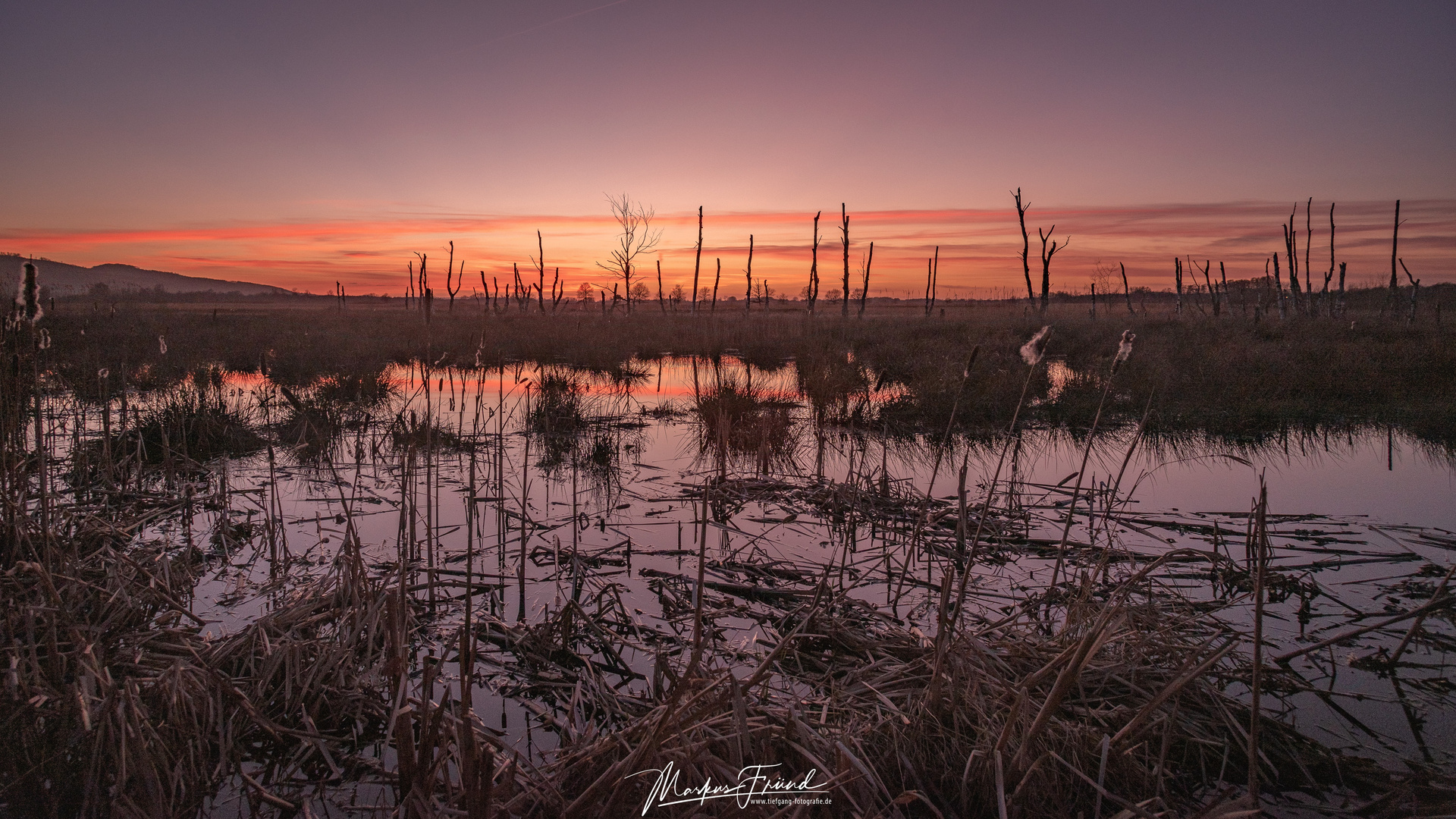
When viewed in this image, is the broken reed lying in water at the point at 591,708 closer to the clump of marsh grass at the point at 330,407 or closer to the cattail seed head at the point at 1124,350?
the cattail seed head at the point at 1124,350

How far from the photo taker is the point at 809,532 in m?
5.79

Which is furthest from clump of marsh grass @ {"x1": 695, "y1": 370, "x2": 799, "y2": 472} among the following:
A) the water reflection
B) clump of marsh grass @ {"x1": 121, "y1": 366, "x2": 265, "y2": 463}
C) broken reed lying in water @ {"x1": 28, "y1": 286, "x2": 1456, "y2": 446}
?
clump of marsh grass @ {"x1": 121, "y1": 366, "x2": 265, "y2": 463}

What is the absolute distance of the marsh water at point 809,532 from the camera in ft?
11.4

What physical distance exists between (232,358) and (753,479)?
55.5 feet

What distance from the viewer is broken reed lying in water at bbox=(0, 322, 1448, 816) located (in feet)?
7.02

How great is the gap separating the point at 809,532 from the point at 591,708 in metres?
2.96

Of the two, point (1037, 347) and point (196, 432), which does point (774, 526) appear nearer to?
point (1037, 347)

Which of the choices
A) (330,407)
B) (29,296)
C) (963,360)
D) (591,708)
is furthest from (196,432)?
(963,360)

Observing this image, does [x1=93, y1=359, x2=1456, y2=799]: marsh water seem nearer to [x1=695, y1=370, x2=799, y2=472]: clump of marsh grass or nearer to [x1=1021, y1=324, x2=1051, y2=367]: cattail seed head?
[x1=695, y1=370, x2=799, y2=472]: clump of marsh grass

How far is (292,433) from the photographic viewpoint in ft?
Answer: 31.0

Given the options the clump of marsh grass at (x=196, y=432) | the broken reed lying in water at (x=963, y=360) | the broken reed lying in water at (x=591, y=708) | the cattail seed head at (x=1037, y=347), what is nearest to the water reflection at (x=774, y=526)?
the broken reed lying in water at (x=591, y=708)

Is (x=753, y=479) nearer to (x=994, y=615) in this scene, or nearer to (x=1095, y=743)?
(x=994, y=615)

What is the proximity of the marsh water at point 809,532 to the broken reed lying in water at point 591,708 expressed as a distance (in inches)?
10.4

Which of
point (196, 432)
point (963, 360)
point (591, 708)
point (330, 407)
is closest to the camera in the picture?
point (591, 708)
